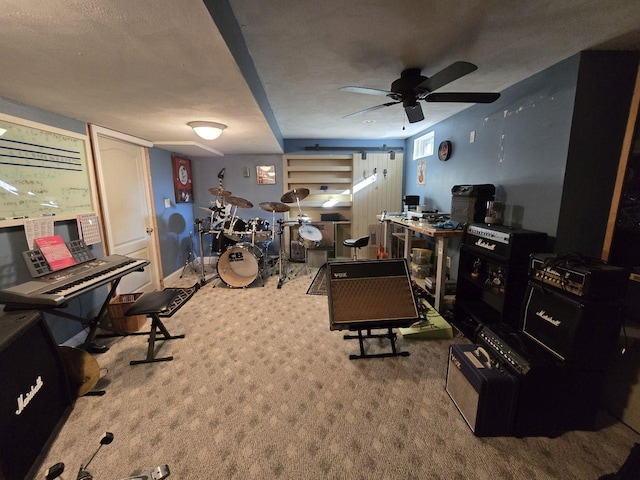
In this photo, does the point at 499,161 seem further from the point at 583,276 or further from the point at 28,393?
the point at 28,393

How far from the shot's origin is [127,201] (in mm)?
3135

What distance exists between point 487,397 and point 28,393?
2419 mm

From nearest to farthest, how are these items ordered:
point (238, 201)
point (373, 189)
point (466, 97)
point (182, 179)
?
point (466, 97) < point (238, 201) < point (182, 179) < point (373, 189)

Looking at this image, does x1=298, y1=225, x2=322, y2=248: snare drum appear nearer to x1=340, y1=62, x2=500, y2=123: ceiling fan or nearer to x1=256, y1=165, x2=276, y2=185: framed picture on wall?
x1=256, y1=165, x2=276, y2=185: framed picture on wall

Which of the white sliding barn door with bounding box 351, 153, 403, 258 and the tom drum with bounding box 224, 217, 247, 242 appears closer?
the tom drum with bounding box 224, 217, 247, 242

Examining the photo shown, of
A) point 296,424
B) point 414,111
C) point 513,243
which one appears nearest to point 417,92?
point 414,111

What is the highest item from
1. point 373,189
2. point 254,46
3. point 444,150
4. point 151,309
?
point 254,46

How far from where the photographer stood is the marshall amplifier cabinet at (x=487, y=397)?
1391 millimetres

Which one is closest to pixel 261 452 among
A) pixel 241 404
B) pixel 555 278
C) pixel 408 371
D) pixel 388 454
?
pixel 241 404

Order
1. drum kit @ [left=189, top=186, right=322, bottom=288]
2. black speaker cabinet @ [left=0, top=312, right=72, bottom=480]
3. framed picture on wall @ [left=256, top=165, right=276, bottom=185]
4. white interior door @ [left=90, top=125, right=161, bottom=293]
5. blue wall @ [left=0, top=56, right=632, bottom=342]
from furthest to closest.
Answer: framed picture on wall @ [left=256, top=165, right=276, bottom=185], drum kit @ [left=189, top=186, right=322, bottom=288], white interior door @ [left=90, top=125, right=161, bottom=293], blue wall @ [left=0, top=56, right=632, bottom=342], black speaker cabinet @ [left=0, top=312, right=72, bottom=480]

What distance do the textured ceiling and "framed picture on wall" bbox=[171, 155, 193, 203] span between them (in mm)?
1738

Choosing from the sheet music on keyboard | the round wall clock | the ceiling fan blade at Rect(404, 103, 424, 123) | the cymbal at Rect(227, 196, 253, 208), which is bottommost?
the sheet music on keyboard

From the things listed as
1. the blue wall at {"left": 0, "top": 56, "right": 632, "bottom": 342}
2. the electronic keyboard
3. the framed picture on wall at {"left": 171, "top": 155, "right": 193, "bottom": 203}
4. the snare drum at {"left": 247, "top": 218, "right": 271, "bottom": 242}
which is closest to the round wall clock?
the blue wall at {"left": 0, "top": 56, "right": 632, "bottom": 342}

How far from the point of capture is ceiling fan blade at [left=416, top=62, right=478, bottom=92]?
154 cm
